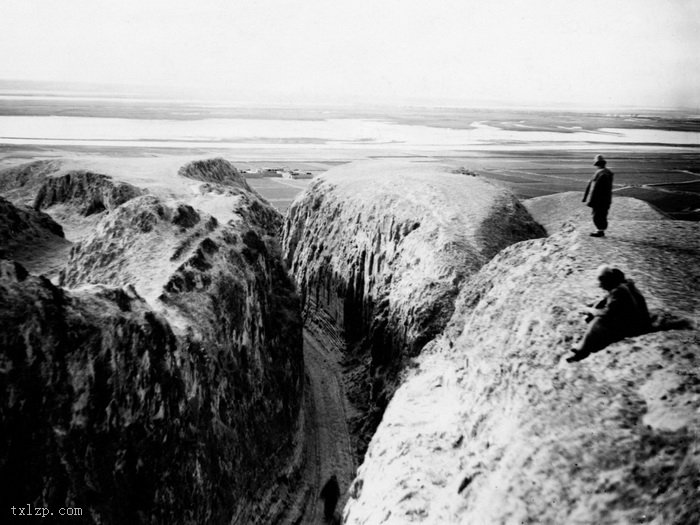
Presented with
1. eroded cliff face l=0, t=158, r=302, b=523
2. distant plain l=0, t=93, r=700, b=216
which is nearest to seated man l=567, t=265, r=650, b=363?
eroded cliff face l=0, t=158, r=302, b=523

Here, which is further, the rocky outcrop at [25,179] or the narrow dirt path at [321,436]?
the rocky outcrop at [25,179]

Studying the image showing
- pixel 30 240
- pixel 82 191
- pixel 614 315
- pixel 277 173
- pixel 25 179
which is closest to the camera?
pixel 614 315

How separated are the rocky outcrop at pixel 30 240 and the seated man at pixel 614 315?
1086 inches

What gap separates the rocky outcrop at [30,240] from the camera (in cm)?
2719

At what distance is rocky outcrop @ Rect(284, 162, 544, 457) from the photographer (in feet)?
87.8

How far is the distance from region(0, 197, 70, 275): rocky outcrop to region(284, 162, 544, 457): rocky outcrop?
65.0ft

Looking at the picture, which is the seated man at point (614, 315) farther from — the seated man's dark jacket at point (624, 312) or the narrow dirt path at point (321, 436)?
the narrow dirt path at point (321, 436)

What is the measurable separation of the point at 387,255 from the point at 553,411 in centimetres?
2182

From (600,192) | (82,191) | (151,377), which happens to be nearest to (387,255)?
(600,192)

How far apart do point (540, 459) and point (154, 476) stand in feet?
41.2

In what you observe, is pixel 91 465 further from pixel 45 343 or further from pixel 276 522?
pixel 276 522

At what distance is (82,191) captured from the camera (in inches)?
1695

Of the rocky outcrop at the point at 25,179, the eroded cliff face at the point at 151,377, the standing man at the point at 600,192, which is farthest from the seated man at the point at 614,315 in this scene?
the rocky outcrop at the point at 25,179

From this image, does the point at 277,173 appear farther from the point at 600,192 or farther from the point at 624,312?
the point at 624,312
